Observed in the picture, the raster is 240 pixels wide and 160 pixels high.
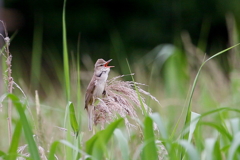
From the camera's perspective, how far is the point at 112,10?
43.4 ft

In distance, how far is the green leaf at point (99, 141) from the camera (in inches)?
52.5

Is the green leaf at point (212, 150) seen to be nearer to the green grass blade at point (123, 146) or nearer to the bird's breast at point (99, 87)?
the green grass blade at point (123, 146)

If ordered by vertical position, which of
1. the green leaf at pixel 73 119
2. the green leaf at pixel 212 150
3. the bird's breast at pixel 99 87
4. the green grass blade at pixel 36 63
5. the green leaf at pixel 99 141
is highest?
the green grass blade at pixel 36 63

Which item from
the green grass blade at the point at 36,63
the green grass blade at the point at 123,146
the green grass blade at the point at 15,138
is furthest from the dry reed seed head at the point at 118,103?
the green grass blade at the point at 36,63

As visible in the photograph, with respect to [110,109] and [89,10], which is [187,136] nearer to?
[110,109]

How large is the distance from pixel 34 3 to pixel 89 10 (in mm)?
1589

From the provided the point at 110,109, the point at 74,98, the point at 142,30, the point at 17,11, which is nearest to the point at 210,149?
the point at 110,109

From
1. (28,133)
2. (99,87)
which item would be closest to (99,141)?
(28,133)

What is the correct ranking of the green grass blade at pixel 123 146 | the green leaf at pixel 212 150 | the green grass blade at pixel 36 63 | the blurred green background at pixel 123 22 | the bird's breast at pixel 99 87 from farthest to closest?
the blurred green background at pixel 123 22 < the green grass blade at pixel 36 63 < the bird's breast at pixel 99 87 < the green grass blade at pixel 123 146 < the green leaf at pixel 212 150

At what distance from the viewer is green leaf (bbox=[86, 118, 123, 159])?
52.5 inches

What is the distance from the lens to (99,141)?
1.37m

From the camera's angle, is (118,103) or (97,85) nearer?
(118,103)

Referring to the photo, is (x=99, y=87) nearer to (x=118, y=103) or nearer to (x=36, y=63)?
(x=118, y=103)

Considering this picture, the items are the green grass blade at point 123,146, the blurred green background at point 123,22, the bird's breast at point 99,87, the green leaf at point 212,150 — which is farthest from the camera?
the blurred green background at point 123,22
